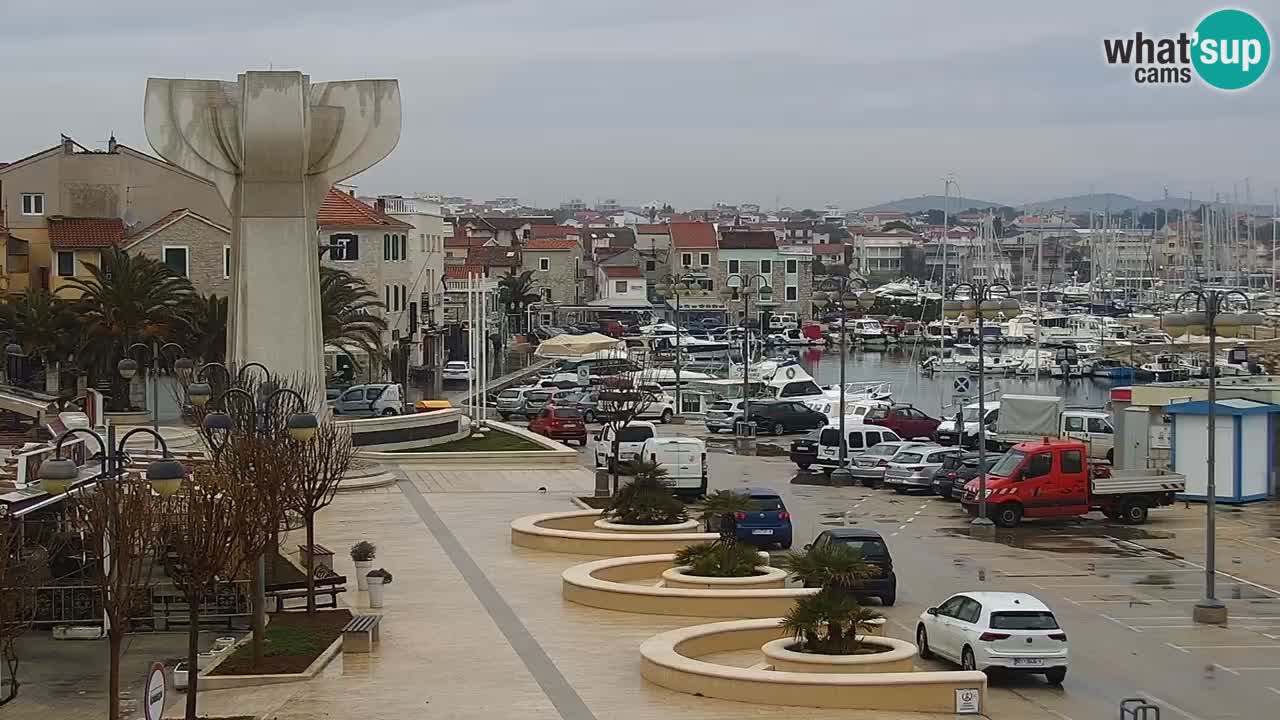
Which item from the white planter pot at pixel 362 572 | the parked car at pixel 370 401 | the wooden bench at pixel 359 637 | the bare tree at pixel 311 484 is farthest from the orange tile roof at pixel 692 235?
the wooden bench at pixel 359 637

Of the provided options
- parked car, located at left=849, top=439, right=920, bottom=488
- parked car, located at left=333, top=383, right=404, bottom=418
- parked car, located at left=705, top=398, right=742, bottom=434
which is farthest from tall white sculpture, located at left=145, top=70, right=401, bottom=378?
parked car, located at left=705, top=398, right=742, bottom=434

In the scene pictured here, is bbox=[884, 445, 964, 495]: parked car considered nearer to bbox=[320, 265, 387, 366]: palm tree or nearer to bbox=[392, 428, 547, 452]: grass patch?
bbox=[392, 428, 547, 452]: grass patch

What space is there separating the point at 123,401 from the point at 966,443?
81.5 ft

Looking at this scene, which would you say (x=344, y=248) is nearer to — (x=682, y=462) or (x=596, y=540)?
(x=682, y=462)

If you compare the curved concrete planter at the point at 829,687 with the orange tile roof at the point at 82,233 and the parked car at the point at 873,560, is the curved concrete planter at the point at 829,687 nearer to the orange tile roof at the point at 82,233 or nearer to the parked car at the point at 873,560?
the parked car at the point at 873,560

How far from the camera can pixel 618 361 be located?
80125 millimetres

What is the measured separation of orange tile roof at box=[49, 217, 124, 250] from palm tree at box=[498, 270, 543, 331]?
51701 millimetres

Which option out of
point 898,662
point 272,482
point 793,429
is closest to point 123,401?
point 793,429

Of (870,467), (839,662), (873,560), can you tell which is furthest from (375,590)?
(870,467)

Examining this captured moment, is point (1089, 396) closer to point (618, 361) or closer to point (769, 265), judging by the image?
point (618, 361)

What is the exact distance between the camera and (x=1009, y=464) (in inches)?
1527

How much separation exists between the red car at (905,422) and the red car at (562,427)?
9.25m

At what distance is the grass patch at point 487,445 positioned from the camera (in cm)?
5028

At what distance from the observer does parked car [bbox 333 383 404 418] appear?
2319 inches
